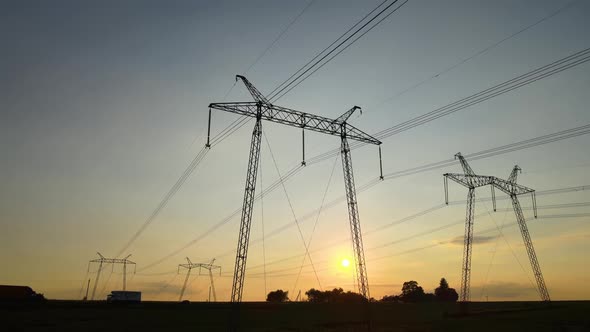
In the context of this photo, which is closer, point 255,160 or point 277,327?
point 255,160

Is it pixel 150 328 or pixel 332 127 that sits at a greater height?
pixel 332 127

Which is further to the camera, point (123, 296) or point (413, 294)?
point (413, 294)

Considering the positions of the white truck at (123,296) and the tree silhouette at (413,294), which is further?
the tree silhouette at (413,294)

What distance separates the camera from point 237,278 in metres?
39.3

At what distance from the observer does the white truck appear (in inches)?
3863

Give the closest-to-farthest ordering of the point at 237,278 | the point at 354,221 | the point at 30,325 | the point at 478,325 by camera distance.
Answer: the point at 237,278 < the point at 354,221 < the point at 30,325 < the point at 478,325

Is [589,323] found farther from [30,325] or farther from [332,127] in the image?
[30,325]

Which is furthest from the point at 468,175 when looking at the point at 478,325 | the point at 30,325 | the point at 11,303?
the point at 11,303

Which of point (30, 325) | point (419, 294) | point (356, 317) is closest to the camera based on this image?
point (30, 325)

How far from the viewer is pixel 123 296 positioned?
327 feet

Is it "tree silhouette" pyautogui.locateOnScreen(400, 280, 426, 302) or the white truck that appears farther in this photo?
"tree silhouette" pyautogui.locateOnScreen(400, 280, 426, 302)

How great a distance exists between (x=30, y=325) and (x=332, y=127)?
45.4m

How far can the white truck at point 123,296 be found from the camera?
98131 millimetres

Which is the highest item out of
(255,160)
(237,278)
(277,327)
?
(255,160)
